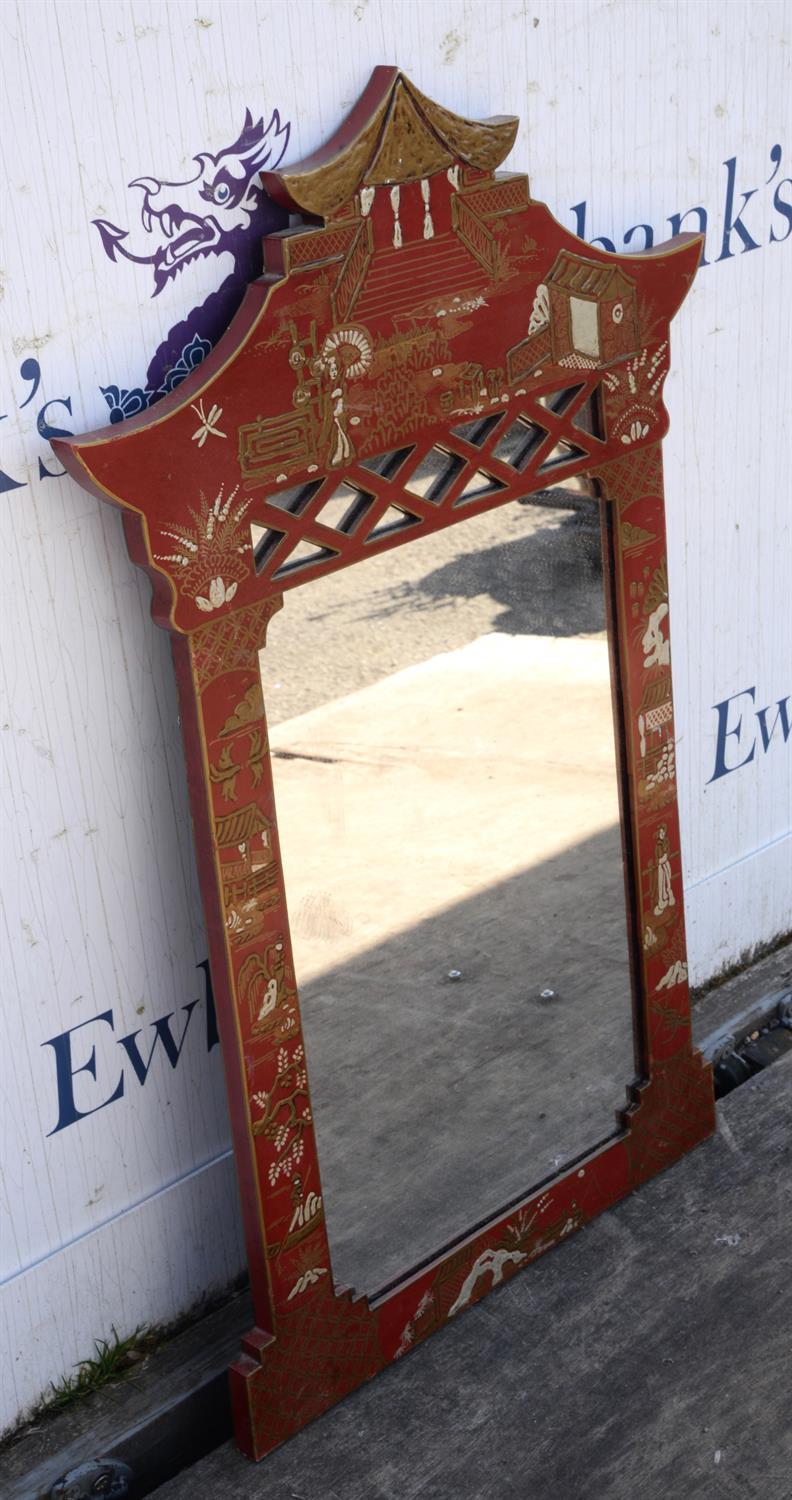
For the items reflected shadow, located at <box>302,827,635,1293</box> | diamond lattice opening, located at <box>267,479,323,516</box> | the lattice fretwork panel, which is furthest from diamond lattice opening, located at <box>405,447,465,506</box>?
reflected shadow, located at <box>302,827,635,1293</box>

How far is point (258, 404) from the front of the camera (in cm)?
258

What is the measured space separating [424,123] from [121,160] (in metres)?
0.48

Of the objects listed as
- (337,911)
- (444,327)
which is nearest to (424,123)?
(444,327)

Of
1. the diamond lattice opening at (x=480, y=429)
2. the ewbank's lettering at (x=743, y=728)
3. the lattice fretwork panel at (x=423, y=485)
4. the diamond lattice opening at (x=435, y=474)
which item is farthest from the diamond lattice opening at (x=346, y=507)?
the ewbank's lettering at (x=743, y=728)

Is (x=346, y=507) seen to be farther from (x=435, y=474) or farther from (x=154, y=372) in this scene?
(x=154, y=372)

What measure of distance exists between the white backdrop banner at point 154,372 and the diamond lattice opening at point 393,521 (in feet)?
1.27

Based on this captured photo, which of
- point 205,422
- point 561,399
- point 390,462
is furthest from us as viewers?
point 561,399

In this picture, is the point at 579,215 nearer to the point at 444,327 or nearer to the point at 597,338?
the point at 597,338

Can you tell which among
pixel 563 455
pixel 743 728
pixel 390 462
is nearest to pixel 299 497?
pixel 390 462

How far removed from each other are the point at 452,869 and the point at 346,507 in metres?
0.78

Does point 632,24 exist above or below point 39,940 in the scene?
above

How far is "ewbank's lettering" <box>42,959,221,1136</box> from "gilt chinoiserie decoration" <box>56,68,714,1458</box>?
0.21 metres

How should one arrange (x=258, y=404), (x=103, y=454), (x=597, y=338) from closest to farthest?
(x=103, y=454) < (x=258, y=404) < (x=597, y=338)

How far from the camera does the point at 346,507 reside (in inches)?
110
